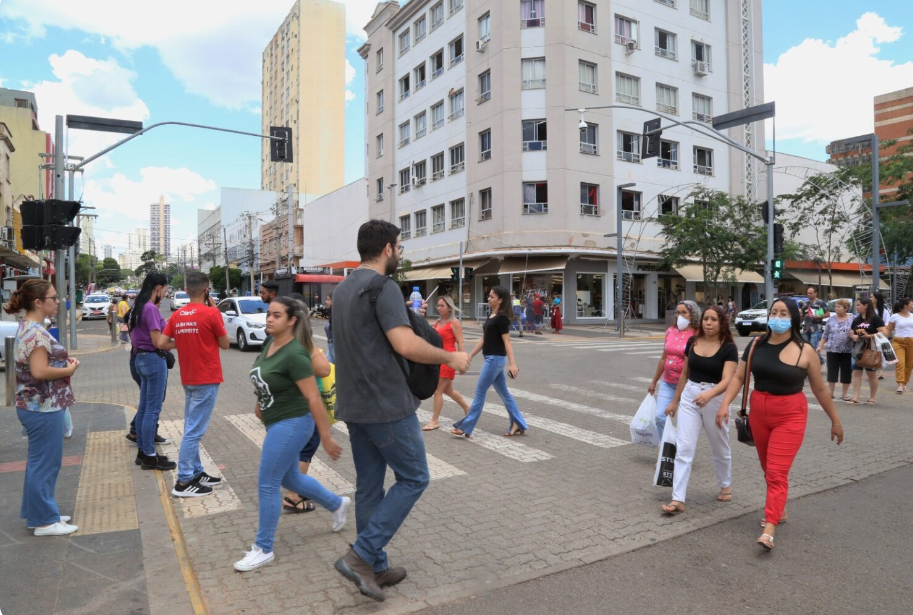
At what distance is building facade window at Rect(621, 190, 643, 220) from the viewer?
35.7 metres

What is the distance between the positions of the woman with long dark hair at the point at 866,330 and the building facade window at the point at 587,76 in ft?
87.5

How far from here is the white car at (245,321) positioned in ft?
61.4

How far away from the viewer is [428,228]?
41.9m

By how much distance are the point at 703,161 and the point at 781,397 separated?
1508 inches

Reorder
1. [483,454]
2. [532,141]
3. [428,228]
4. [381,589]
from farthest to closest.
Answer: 1. [428,228]
2. [532,141]
3. [483,454]
4. [381,589]

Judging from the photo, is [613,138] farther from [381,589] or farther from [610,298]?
[381,589]

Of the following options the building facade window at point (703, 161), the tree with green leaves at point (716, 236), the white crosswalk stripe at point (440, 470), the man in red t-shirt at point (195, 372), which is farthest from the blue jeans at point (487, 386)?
the building facade window at point (703, 161)

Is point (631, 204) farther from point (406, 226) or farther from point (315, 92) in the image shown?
point (315, 92)

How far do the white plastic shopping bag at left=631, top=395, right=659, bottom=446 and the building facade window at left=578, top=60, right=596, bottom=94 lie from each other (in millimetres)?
31112

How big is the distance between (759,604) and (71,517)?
15.2ft

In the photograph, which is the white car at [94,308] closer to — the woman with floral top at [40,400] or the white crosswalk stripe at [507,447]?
the white crosswalk stripe at [507,447]

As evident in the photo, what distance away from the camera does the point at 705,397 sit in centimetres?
493

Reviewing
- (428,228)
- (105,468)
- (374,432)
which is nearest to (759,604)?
(374,432)

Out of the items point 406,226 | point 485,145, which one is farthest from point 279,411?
point 406,226
